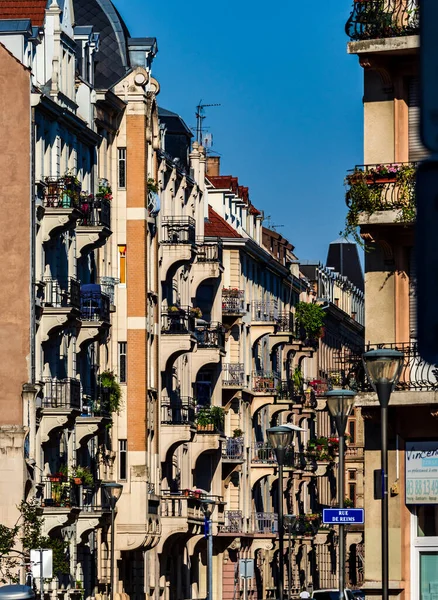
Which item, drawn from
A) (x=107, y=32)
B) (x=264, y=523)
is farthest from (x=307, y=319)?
(x=107, y=32)

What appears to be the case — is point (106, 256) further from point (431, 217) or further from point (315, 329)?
point (431, 217)

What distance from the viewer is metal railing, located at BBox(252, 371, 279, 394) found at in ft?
309

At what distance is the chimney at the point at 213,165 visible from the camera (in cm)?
10731

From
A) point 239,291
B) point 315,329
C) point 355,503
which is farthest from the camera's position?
point 355,503

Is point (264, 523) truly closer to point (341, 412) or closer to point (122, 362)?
point (122, 362)

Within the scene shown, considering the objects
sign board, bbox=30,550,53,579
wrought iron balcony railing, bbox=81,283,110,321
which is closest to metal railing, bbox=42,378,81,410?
wrought iron balcony railing, bbox=81,283,110,321

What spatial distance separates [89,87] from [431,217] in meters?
61.1

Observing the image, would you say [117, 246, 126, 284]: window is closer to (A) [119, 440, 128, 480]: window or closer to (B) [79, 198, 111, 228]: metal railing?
(A) [119, 440, 128, 480]: window

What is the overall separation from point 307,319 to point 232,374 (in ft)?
55.9

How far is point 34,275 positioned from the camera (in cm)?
5478

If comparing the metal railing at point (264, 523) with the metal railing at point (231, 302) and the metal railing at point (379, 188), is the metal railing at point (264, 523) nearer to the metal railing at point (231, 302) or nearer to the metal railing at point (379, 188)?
the metal railing at point (231, 302)

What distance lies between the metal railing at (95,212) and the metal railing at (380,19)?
33221 mm

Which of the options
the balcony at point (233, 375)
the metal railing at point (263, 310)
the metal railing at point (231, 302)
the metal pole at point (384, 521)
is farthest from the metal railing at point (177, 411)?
the metal pole at point (384, 521)

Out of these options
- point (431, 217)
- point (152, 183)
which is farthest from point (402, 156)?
point (152, 183)
